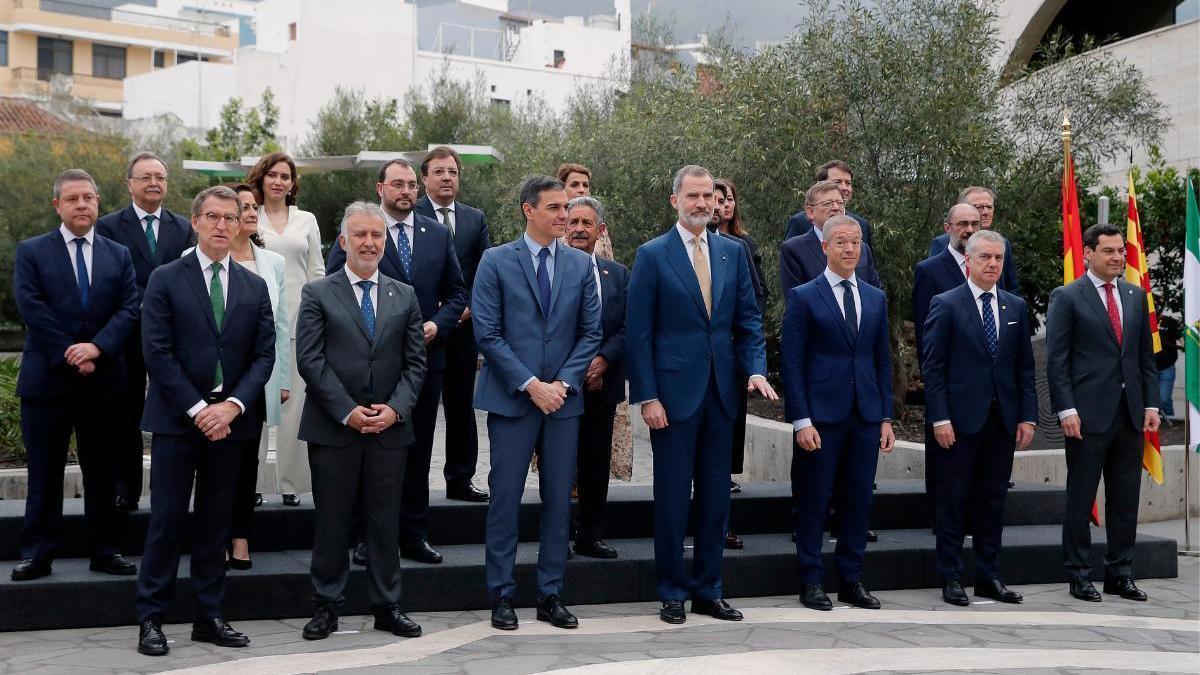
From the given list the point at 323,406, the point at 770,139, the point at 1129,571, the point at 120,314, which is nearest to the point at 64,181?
the point at 120,314

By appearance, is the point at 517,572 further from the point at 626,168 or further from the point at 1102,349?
the point at 626,168

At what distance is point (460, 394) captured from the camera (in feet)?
24.6

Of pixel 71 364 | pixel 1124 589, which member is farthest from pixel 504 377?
pixel 1124 589

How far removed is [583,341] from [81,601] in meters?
2.82

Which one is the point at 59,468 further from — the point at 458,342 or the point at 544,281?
the point at 544,281

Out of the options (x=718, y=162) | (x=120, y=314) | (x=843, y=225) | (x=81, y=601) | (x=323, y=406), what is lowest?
(x=81, y=601)

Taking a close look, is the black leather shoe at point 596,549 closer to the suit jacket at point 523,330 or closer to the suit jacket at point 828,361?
the suit jacket at point 523,330

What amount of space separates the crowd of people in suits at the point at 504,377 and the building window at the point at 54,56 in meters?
65.6

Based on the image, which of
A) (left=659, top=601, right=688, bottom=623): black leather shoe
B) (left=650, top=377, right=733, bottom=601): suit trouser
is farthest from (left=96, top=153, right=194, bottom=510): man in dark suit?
(left=659, top=601, right=688, bottom=623): black leather shoe

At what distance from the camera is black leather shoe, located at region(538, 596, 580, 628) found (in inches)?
247

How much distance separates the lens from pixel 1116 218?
1505 cm

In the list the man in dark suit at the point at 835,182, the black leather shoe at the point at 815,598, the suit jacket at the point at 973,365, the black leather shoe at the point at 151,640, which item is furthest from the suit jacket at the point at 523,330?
the man in dark suit at the point at 835,182

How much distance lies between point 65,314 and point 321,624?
2.07 metres

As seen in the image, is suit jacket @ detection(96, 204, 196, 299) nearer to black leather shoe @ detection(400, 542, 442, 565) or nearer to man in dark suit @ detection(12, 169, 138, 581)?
man in dark suit @ detection(12, 169, 138, 581)
